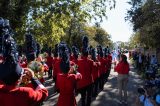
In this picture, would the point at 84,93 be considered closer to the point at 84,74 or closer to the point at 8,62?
the point at 84,74

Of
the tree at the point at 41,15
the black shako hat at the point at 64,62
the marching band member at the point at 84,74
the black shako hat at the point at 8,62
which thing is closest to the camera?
the black shako hat at the point at 8,62

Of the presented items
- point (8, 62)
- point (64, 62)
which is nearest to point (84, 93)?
point (64, 62)

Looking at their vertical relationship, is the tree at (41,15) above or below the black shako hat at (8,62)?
above

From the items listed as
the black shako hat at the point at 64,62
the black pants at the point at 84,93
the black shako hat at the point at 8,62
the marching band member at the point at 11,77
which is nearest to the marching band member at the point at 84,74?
the black pants at the point at 84,93

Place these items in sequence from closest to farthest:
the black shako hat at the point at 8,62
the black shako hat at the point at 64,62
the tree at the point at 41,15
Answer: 1. the black shako hat at the point at 8,62
2. the black shako hat at the point at 64,62
3. the tree at the point at 41,15

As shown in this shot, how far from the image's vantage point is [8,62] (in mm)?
4734

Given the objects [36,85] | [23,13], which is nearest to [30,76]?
[36,85]

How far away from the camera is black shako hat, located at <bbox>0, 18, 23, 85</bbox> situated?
4680 millimetres

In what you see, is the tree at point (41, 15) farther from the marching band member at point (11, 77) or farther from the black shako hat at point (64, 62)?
the marching band member at point (11, 77)

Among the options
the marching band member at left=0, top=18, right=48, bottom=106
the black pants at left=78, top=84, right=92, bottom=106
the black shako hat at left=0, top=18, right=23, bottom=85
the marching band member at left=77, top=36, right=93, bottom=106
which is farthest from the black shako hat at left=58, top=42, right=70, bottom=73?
the black shako hat at left=0, top=18, right=23, bottom=85

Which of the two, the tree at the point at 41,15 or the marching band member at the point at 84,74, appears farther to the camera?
the tree at the point at 41,15

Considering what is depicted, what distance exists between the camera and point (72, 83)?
8.41 m

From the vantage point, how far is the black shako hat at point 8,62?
15.4ft

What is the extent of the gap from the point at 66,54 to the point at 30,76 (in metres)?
4.36
